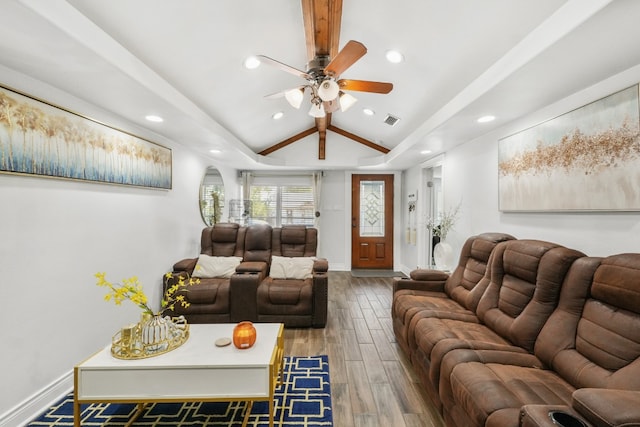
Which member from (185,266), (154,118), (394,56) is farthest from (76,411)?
(394,56)

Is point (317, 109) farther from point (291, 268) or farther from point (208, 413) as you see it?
point (208, 413)

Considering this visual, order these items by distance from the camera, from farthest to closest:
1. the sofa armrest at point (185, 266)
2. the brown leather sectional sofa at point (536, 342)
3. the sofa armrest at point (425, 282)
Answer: the sofa armrest at point (185, 266), the sofa armrest at point (425, 282), the brown leather sectional sofa at point (536, 342)

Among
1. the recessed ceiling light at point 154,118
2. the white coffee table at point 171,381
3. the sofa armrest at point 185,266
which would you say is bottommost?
the white coffee table at point 171,381

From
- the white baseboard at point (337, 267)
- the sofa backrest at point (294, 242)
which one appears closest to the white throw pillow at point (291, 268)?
the sofa backrest at point (294, 242)

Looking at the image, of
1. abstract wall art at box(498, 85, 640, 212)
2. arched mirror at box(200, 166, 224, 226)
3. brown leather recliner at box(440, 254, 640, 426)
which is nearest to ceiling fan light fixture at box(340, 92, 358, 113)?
abstract wall art at box(498, 85, 640, 212)

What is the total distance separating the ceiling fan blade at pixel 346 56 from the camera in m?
1.79

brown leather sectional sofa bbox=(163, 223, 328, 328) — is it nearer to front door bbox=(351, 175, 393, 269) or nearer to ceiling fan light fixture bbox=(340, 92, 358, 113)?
ceiling fan light fixture bbox=(340, 92, 358, 113)

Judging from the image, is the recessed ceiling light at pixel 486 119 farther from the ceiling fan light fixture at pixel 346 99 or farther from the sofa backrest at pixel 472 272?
the ceiling fan light fixture at pixel 346 99

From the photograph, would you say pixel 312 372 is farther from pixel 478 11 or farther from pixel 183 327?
pixel 478 11

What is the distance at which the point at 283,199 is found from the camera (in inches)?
250

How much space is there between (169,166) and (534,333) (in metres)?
3.94

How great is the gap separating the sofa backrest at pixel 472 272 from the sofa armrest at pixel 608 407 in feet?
4.65

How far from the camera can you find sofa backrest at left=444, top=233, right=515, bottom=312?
2480mm

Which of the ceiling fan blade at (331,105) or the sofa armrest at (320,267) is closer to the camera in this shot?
the ceiling fan blade at (331,105)
